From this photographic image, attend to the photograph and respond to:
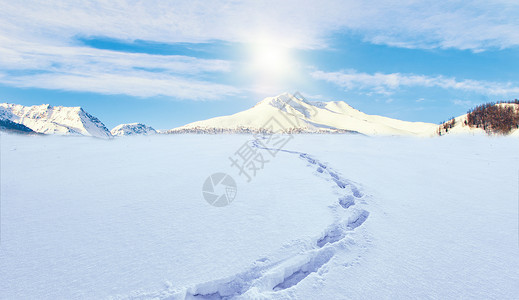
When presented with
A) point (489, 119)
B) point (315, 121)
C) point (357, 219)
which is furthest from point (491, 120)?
point (315, 121)

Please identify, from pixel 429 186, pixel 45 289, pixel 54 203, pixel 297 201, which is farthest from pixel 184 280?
pixel 429 186

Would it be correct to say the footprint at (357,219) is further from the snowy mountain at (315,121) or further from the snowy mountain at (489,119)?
the snowy mountain at (315,121)

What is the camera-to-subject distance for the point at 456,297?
244cm

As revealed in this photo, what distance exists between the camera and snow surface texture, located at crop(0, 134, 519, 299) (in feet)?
8.29

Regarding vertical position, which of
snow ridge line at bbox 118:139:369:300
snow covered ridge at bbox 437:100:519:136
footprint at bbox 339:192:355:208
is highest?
snow covered ridge at bbox 437:100:519:136

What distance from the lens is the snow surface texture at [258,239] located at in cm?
253

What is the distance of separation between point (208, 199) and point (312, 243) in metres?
2.21

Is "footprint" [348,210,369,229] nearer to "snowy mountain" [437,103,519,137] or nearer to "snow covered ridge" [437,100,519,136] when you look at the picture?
"snow covered ridge" [437,100,519,136]

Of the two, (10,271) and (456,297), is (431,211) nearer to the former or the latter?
(456,297)

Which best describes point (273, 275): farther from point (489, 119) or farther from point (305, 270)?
point (489, 119)

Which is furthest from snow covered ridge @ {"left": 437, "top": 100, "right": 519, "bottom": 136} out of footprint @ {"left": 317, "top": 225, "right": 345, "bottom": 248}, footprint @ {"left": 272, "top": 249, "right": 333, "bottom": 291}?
footprint @ {"left": 272, "top": 249, "right": 333, "bottom": 291}

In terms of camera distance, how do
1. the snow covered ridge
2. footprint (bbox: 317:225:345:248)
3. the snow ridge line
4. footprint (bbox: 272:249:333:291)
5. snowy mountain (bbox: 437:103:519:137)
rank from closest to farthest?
the snow ridge line → footprint (bbox: 272:249:333:291) → footprint (bbox: 317:225:345:248) → the snow covered ridge → snowy mountain (bbox: 437:103:519:137)

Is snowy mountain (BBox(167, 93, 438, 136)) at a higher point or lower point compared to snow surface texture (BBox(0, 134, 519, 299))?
higher

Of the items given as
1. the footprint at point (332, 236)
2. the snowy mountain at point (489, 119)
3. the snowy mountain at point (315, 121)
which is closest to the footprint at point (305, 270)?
the footprint at point (332, 236)
